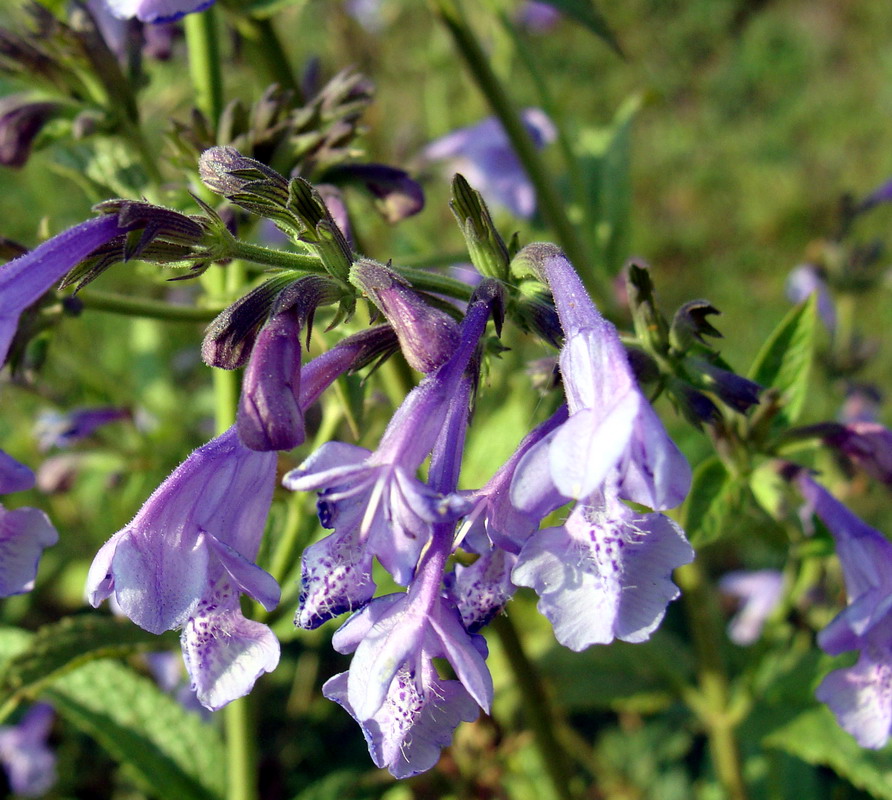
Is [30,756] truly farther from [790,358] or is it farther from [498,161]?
[790,358]

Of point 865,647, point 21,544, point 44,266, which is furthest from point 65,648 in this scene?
point 865,647

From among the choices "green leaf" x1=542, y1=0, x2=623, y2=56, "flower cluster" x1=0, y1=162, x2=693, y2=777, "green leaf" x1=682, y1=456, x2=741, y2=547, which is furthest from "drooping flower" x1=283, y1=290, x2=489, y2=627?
"green leaf" x1=542, y1=0, x2=623, y2=56

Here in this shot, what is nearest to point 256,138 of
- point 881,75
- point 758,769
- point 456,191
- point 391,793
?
point 456,191

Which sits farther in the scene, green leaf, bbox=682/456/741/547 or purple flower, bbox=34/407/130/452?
purple flower, bbox=34/407/130/452

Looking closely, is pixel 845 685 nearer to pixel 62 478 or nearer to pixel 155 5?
pixel 155 5

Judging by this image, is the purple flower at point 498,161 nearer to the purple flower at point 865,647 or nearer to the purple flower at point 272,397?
the purple flower at point 865,647

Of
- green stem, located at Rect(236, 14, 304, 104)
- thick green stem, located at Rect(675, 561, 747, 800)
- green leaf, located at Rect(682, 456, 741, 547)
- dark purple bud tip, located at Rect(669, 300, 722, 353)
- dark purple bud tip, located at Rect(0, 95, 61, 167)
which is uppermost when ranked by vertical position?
dark purple bud tip, located at Rect(0, 95, 61, 167)

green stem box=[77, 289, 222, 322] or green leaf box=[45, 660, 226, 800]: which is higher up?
green stem box=[77, 289, 222, 322]

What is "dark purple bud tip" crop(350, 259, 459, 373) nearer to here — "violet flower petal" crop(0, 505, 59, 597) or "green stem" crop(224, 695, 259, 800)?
"violet flower petal" crop(0, 505, 59, 597)

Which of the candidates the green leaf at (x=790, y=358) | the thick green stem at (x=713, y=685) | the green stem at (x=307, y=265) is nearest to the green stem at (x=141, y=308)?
the green stem at (x=307, y=265)
